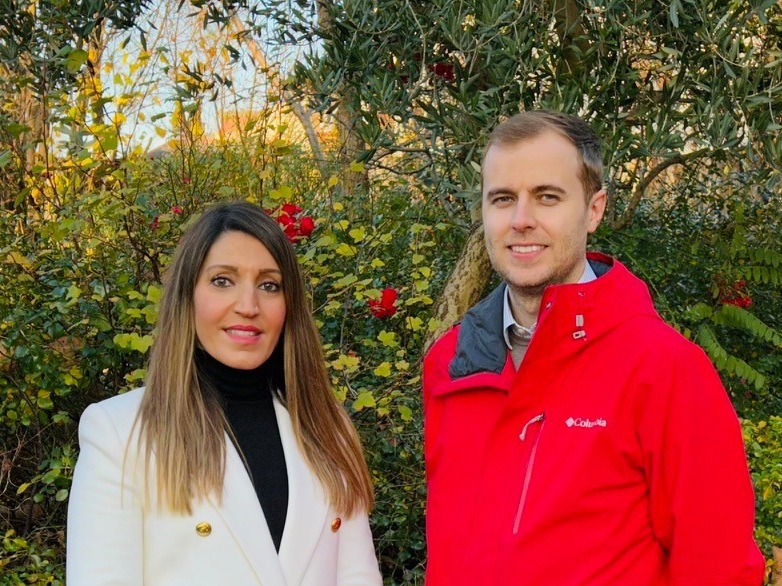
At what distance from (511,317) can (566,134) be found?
1.64ft

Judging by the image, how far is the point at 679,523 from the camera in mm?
2066

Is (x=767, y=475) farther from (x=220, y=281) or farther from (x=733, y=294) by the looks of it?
(x=220, y=281)

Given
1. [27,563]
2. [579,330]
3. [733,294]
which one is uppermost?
[733,294]

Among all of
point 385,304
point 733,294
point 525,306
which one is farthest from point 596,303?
point 733,294

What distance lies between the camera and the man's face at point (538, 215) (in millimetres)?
2367

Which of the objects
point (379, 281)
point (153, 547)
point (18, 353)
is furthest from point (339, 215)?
point (153, 547)

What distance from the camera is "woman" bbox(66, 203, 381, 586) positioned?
7.47 feet

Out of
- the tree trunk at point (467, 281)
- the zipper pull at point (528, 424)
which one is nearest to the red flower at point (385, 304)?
the tree trunk at point (467, 281)

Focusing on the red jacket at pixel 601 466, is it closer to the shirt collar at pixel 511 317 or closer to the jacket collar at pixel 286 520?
the shirt collar at pixel 511 317

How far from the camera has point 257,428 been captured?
2.59 metres

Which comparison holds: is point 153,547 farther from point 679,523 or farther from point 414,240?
point 414,240

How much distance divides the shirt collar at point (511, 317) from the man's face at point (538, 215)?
0.11 ft

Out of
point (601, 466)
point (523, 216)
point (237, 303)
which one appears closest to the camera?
point (601, 466)

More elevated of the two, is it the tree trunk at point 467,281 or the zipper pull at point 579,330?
the tree trunk at point 467,281
